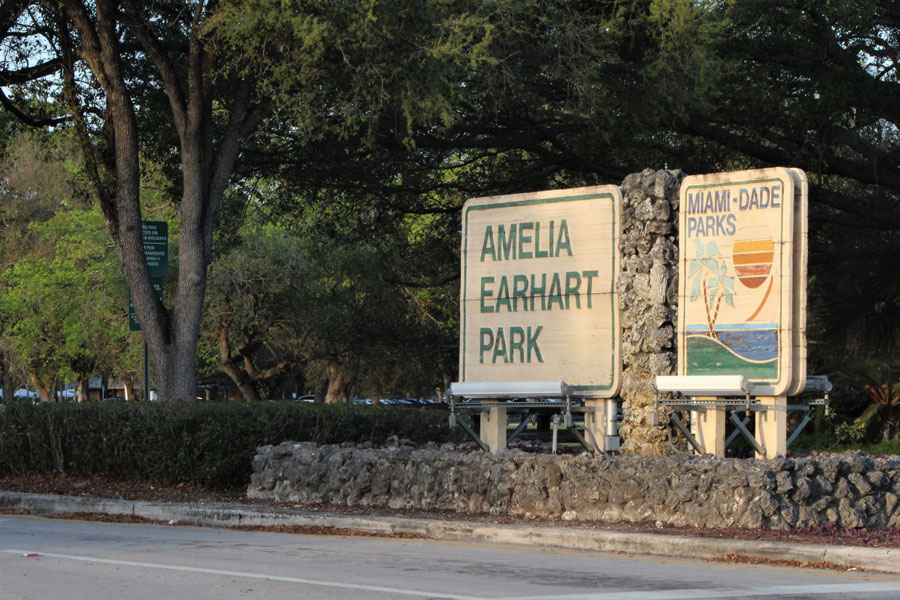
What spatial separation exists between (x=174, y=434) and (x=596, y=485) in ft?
21.8

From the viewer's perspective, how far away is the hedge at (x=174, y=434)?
1667cm

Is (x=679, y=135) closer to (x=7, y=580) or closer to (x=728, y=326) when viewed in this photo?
(x=728, y=326)

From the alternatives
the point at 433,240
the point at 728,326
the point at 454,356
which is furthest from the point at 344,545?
the point at 454,356

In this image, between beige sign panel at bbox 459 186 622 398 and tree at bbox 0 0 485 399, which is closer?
beige sign panel at bbox 459 186 622 398

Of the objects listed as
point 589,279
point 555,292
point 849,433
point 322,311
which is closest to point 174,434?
point 555,292

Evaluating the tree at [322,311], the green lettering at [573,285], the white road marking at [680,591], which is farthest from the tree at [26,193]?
the white road marking at [680,591]

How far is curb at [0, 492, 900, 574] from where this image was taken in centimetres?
1062

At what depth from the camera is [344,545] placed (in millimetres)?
12219

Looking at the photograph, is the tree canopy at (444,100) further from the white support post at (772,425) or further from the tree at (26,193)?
the tree at (26,193)

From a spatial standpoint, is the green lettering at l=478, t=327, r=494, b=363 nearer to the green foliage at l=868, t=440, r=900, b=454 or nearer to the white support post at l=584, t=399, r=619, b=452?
the white support post at l=584, t=399, r=619, b=452

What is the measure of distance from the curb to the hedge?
1479 mm

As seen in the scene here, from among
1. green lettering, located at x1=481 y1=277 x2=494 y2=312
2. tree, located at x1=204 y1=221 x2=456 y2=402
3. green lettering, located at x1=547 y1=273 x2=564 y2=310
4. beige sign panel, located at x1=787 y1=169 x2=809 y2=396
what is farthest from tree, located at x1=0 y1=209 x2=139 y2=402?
beige sign panel, located at x1=787 y1=169 x2=809 y2=396

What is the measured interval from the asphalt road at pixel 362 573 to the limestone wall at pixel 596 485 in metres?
1.43

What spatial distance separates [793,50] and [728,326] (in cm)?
991
